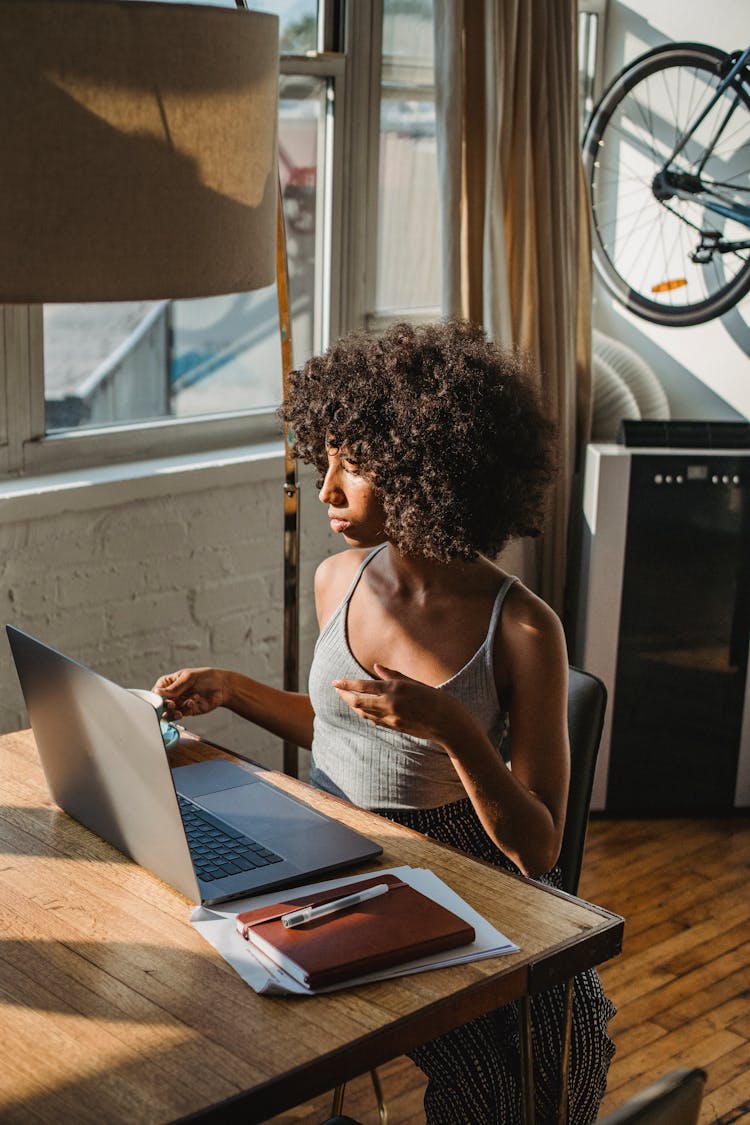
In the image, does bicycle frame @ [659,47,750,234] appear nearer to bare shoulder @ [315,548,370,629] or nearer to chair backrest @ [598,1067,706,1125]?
bare shoulder @ [315,548,370,629]

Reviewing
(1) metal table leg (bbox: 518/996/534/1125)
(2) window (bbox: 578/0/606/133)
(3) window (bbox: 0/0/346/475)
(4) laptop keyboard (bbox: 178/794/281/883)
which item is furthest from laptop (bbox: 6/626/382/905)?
(2) window (bbox: 578/0/606/133)

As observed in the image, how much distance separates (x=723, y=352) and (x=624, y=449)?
515 mm

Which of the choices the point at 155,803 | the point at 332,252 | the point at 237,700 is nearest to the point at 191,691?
the point at 237,700

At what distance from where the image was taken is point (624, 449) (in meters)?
3.43

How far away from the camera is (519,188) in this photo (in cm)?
328

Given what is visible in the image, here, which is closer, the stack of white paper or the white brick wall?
the stack of white paper

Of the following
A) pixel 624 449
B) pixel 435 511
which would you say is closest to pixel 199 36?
pixel 435 511

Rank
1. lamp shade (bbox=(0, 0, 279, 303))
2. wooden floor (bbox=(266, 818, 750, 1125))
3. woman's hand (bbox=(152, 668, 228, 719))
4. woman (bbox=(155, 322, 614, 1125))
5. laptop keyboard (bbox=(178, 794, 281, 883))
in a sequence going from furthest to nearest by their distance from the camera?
1. wooden floor (bbox=(266, 818, 750, 1125))
2. woman's hand (bbox=(152, 668, 228, 719))
3. woman (bbox=(155, 322, 614, 1125))
4. laptop keyboard (bbox=(178, 794, 281, 883))
5. lamp shade (bbox=(0, 0, 279, 303))

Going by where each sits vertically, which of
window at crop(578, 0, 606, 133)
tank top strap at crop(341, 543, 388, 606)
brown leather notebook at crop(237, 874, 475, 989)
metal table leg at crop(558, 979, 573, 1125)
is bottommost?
metal table leg at crop(558, 979, 573, 1125)

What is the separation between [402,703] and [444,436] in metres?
0.43

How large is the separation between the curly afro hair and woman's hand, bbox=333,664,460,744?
0.32 metres

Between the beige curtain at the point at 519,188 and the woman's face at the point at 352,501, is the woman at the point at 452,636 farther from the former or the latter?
the beige curtain at the point at 519,188

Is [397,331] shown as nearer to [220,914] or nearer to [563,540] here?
[220,914]

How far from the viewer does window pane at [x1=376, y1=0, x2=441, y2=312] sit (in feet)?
10.7
